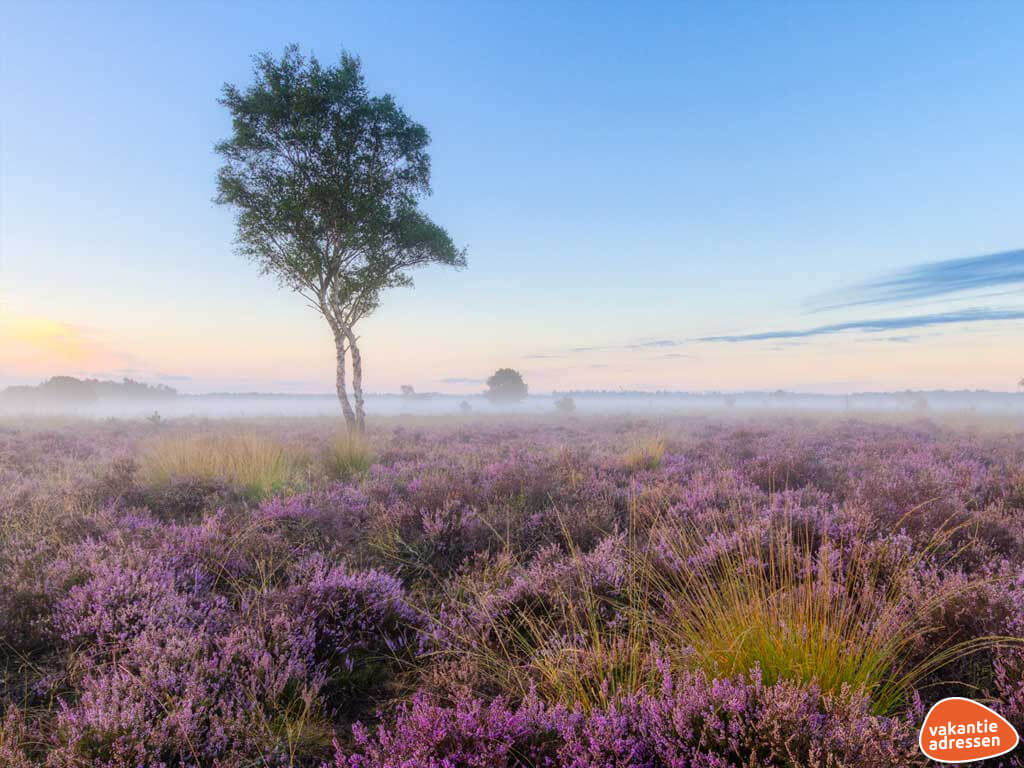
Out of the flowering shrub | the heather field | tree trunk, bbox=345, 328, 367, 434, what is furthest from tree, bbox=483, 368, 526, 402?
the flowering shrub

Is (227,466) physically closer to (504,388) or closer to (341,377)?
(341,377)

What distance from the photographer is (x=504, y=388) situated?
9106cm

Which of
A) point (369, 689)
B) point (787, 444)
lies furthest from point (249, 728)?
point (787, 444)

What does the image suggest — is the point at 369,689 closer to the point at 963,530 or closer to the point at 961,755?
the point at 961,755

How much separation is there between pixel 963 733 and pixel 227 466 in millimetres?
9877

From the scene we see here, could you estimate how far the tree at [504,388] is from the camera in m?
90.7

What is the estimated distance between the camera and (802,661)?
2.31m

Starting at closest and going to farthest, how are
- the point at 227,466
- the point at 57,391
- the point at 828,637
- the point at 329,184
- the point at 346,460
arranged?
the point at 828,637 < the point at 227,466 < the point at 346,460 < the point at 329,184 < the point at 57,391

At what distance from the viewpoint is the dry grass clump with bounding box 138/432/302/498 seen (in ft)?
25.6

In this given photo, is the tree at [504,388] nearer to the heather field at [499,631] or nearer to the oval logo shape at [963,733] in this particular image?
the heather field at [499,631]

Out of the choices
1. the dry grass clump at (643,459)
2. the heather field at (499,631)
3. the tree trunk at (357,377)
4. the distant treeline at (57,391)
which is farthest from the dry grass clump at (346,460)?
the distant treeline at (57,391)

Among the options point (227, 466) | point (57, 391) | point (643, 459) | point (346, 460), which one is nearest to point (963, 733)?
point (643, 459)

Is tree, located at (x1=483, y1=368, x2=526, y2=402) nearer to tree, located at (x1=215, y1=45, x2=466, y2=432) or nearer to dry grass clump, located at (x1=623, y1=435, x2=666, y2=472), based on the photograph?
tree, located at (x1=215, y1=45, x2=466, y2=432)

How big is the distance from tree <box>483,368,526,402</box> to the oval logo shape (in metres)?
88.5
